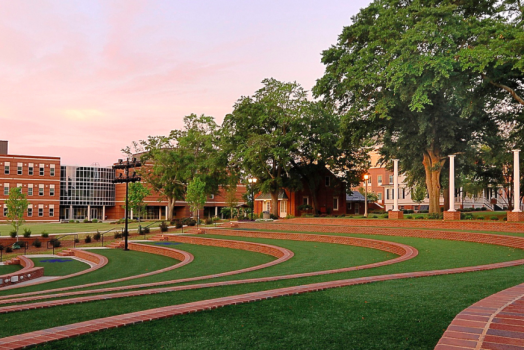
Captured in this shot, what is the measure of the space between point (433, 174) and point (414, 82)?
8790 mm

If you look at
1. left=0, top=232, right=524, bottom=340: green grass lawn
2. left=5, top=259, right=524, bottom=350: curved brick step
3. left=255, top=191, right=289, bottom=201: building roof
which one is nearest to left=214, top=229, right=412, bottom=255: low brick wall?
left=0, top=232, right=524, bottom=340: green grass lawn

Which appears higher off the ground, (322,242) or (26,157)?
(26,157)

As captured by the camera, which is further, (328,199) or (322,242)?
(328,199)

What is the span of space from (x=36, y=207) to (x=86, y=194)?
919 centimetres

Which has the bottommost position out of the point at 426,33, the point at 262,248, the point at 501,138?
the point at 262,248

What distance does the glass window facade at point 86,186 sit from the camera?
79.4 m

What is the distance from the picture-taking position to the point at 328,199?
53219 mm

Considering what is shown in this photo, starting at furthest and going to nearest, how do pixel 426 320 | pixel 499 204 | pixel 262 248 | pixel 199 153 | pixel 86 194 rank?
pixel 86 194
pixel 499 204
pixel 199 153
pixel 262 248
pixel 426 320

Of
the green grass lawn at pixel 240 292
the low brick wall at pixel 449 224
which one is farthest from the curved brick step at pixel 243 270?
the low brick wall at pixel 449 224

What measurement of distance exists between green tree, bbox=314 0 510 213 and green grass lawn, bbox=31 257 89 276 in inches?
797

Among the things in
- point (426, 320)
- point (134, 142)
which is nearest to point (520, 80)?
point (426, 320)

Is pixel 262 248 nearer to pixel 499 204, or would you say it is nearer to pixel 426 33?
pixel 426 33

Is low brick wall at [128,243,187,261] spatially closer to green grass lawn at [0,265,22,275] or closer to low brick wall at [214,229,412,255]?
low brick wall at [214,229,412,255]

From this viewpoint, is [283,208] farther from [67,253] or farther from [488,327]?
[488,327]
